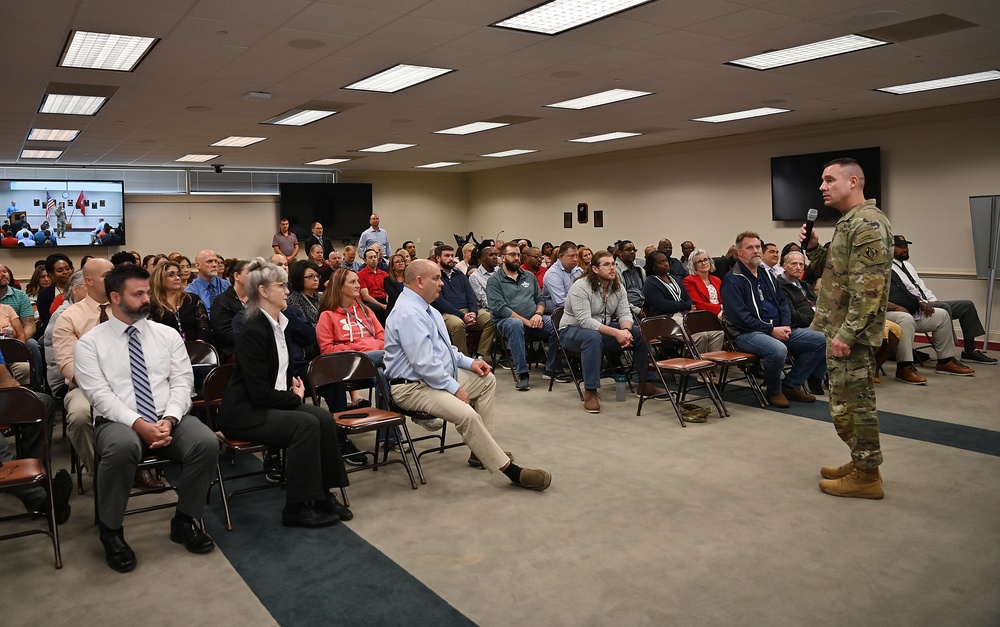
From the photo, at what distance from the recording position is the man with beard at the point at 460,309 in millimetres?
7652

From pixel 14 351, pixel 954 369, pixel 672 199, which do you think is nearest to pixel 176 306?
pixel 14 351

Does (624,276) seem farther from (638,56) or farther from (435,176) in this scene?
(435,176)

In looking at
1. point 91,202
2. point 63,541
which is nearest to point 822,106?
point 63,541

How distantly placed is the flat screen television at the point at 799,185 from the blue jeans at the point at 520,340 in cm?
568

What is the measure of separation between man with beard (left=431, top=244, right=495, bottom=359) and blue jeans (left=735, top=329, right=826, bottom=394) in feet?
8.86

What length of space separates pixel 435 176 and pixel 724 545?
16121 millimetres

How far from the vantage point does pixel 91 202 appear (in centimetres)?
1482

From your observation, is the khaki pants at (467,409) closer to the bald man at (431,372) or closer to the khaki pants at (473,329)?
the bald man at (431,372)

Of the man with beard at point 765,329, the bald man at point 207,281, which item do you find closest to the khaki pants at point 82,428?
the bald man at point 207,281

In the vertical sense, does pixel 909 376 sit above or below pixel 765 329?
below

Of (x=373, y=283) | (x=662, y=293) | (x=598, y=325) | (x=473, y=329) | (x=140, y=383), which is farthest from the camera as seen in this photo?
(x=373, y=283)

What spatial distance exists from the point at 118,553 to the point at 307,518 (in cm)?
86

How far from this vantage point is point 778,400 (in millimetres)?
6121

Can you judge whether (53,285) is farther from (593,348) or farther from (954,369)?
(954,369)
